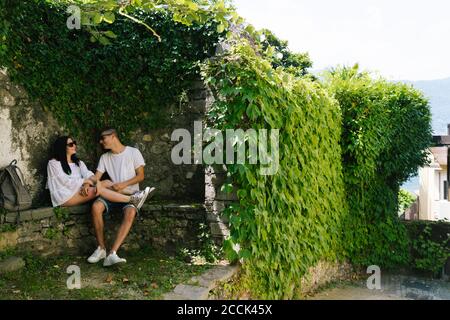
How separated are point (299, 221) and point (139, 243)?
80.9 inches

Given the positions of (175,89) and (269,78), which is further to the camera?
(175,89)

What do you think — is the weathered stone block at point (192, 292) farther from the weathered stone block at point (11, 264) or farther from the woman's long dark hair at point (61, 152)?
the woman's long dark hair at point (61, 152)

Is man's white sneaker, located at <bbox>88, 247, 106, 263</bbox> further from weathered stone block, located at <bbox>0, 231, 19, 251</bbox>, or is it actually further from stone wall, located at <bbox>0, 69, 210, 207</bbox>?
stone wall, located at <bbox>0, 69, 210, 207</bbox>

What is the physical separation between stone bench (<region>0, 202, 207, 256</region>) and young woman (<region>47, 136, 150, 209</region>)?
160 mm

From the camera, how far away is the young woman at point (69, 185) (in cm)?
481

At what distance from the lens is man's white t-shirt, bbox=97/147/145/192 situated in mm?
5109

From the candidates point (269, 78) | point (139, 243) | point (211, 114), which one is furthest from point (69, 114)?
point (269, 78)

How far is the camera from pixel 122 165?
201 inches

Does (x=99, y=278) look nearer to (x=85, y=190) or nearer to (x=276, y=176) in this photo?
(x=85, y=190)

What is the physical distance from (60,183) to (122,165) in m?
0.77

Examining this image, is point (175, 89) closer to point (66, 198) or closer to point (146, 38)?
point (146, 38)

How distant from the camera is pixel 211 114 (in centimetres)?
431

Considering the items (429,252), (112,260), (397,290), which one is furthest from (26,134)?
(429,252)

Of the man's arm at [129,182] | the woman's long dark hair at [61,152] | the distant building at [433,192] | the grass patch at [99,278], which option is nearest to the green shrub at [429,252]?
the grass patch at [99,278]
